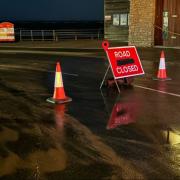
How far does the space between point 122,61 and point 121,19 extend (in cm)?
2173

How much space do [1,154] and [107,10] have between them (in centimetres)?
2880

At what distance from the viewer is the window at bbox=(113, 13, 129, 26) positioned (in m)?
33.0

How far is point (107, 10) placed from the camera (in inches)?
1339

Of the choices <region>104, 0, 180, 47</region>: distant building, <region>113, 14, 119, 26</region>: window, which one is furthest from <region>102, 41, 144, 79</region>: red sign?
<region>113, 14, 119, 26</region>: window

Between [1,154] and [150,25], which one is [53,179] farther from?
[150,25]

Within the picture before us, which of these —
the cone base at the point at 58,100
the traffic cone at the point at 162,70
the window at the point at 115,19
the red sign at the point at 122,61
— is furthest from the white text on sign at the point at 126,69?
the window at the point at 115,19

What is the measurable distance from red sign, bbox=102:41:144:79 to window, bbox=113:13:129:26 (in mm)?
21156

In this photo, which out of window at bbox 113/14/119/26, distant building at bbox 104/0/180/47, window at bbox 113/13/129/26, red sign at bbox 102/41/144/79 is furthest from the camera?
window at bbox 113/14/119/26

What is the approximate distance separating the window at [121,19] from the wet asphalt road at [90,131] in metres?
20.4

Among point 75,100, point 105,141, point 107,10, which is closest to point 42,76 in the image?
point 75,100

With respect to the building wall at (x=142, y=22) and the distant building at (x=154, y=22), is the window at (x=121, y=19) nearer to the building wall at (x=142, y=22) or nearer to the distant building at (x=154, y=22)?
the distant building at (x=154, y=22)

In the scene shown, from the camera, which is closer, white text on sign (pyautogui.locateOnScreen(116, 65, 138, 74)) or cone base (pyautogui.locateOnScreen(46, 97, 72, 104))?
cone base (pyautogui.locateOnScreen(46, 97, 72, 104))

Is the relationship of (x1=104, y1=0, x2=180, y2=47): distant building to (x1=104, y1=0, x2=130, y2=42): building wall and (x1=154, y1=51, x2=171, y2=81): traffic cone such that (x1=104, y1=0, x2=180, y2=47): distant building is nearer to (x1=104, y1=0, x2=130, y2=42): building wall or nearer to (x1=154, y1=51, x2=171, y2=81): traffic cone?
(x1=104, y1=0, x2=130, y2=42): building wall

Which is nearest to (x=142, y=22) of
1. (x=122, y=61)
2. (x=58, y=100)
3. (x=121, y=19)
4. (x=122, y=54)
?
(x=121, y=19)
